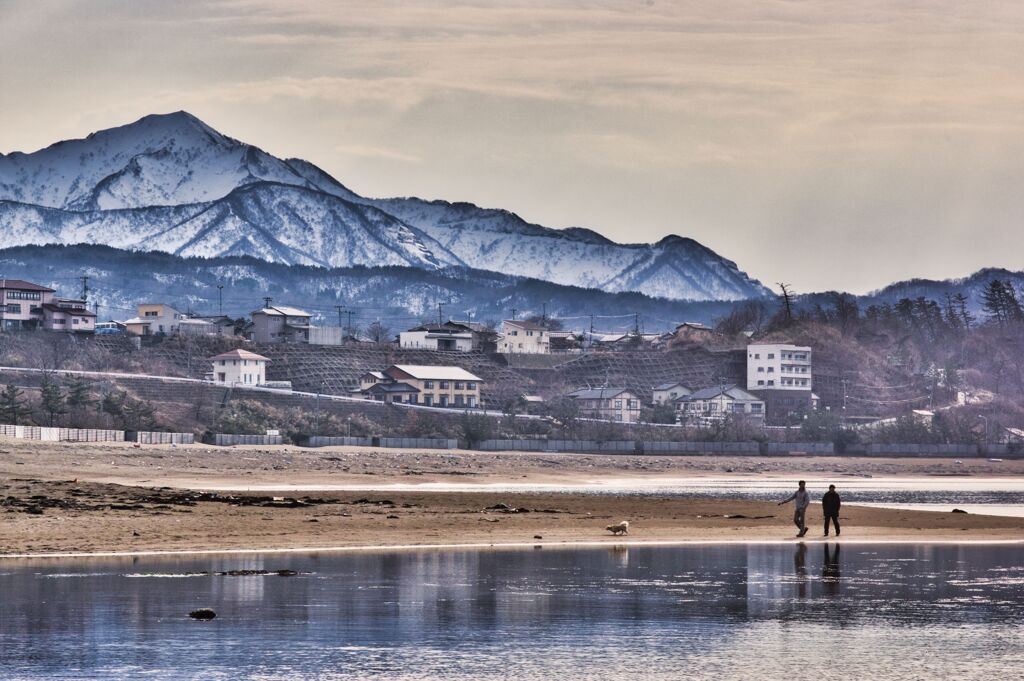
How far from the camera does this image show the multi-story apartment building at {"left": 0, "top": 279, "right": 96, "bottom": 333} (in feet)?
642

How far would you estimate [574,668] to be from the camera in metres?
23.0

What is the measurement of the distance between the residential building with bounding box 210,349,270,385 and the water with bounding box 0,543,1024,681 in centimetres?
14012

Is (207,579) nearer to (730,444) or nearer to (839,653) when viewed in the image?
(839,653)

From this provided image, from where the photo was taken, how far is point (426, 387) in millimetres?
177500

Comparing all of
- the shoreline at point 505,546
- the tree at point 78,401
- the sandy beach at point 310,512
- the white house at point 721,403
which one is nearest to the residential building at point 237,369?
the tree at point 78,401

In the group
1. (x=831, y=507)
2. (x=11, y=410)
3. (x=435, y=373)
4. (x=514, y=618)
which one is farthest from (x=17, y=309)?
(x=514, y=618)

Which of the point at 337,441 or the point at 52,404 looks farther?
the point at 337,441

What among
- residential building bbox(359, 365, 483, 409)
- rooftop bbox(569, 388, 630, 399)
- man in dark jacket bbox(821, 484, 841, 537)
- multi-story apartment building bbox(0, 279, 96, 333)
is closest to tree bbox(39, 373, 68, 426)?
residential building bbox(359, 365, 483, 409)

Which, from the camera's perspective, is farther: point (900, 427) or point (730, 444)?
point (900, 427)

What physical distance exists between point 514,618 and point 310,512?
2493 centimetres

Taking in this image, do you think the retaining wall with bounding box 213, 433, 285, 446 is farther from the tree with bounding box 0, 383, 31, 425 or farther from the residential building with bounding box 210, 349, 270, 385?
the residential building with bounding box 210, 349, 270, 385

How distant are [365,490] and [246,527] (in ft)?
91.3

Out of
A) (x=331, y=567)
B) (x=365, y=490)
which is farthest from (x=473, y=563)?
(x=365, y=490)

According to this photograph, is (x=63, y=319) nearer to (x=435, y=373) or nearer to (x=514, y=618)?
(x=435, y=373)
